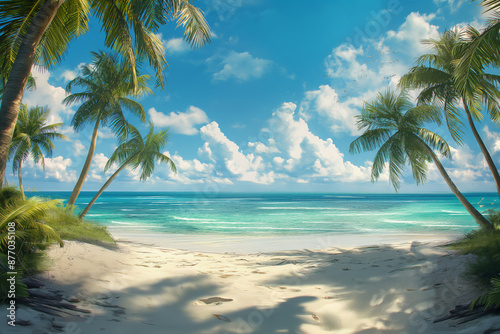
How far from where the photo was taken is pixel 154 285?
15.0 feet

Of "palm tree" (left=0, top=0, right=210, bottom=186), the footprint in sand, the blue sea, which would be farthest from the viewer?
the blue sea

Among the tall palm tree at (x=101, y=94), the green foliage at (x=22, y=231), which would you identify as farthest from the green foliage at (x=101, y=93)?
the green foliage at (x=22, y=231)

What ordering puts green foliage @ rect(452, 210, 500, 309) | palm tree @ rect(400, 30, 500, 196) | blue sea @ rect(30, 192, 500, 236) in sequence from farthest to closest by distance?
blue sea @ rect(30, 192, 500, 236) → palm tree @ rect(400, 30, 500, 196) → green foliage @ rect(452, 210, 500, 309)

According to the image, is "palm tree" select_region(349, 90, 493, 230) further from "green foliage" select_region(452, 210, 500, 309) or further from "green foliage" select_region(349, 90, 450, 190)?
"green foliage" select_region(452, 210, 500, 309)

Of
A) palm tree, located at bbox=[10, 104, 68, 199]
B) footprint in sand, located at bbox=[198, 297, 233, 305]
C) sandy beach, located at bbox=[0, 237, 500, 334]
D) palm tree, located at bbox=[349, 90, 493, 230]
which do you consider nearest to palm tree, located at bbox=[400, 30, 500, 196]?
palm tree, located at bbox=[349, 90, 493, 230]

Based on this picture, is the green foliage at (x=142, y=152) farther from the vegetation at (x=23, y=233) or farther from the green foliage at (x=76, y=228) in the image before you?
the vegetation at (x=23, y=233)

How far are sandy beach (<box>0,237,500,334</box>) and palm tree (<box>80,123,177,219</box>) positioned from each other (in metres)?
9.12

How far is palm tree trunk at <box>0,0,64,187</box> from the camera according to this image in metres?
4.54

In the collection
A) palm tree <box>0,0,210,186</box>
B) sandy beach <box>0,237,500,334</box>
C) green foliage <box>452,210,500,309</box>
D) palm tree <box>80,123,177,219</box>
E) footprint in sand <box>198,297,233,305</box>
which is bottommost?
footprint in sand <box>198,297,233,305</box>

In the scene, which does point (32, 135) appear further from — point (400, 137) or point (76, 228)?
point (400, 137)

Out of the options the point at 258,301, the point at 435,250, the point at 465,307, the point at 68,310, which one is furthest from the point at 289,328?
the point at 435,250

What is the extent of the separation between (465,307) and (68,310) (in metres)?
4.53

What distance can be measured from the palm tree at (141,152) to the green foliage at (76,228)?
583cm

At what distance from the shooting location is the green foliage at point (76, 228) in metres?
6.57
